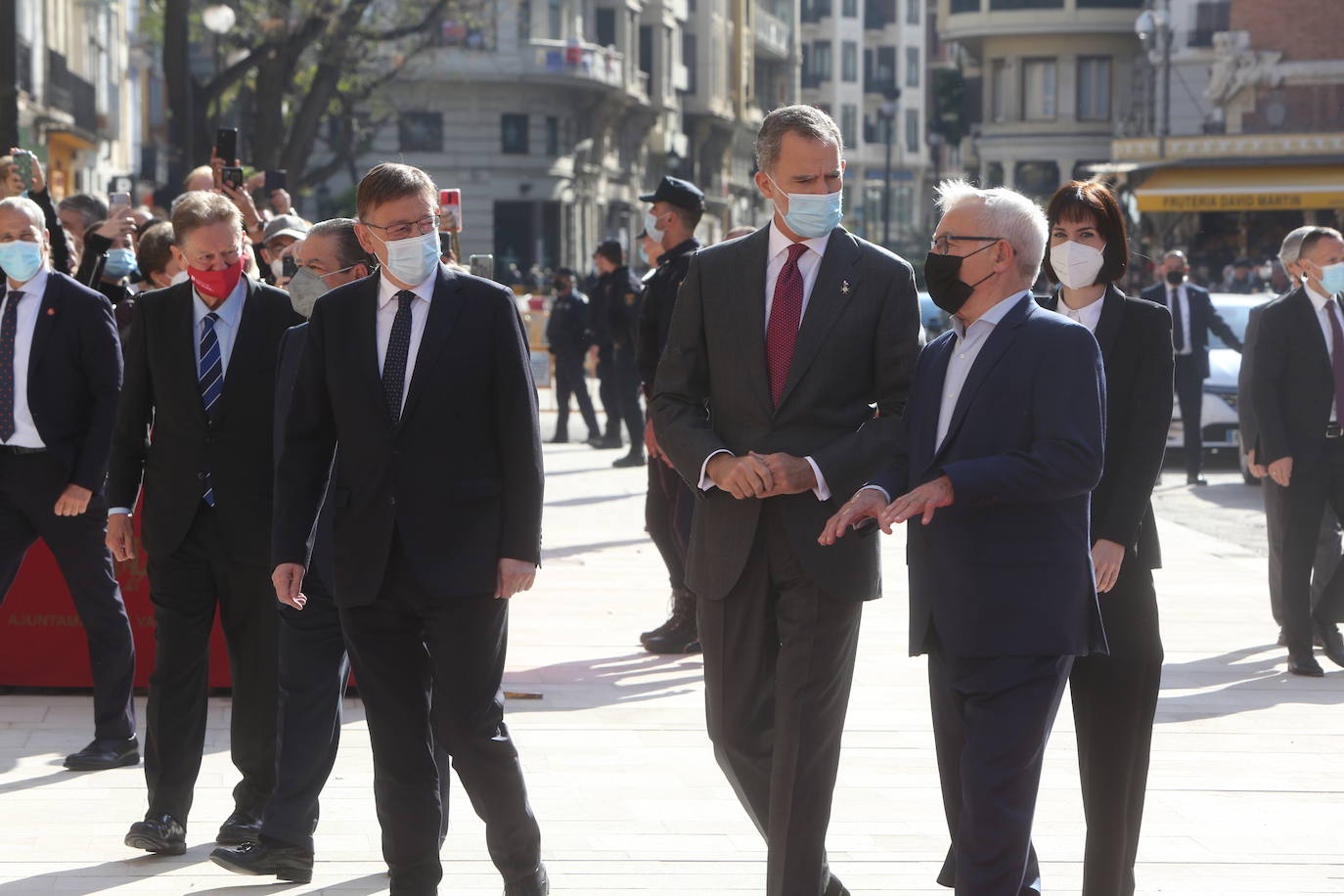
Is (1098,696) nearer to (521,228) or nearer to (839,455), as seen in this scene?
(839,455)

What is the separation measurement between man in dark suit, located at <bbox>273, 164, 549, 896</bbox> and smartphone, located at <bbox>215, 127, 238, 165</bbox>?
4.87 metres

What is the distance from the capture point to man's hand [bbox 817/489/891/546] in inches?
182

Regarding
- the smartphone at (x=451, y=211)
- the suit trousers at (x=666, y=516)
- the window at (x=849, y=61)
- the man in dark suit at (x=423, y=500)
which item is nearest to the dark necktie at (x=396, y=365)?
the man in dark suit at (x=423, y=500)

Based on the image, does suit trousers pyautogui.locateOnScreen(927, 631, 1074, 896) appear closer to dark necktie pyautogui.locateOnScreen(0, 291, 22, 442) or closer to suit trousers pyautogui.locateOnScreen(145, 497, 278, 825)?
suit trousers pyautogui.locateOnScreen(145, 497, 278, 825)

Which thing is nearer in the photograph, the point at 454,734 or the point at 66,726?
the point at 454,734

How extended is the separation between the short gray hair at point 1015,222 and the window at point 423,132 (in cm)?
5901

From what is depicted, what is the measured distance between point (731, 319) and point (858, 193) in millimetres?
113223

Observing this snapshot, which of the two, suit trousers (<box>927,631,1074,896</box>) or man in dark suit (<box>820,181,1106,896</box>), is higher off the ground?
man in dark suit (<box>820,181,1106,896</box>)

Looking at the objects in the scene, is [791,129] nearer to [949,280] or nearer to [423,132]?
[949,280]

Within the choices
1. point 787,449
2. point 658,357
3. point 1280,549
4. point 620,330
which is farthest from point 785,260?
point 620,330

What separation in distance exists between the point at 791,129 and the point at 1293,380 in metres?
4.86

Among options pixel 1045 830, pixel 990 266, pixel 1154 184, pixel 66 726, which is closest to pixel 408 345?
pixel 990 266

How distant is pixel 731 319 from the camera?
17.2 ft

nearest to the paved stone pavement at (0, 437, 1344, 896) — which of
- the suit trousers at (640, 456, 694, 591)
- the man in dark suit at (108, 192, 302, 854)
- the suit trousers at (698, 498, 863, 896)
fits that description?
the man in dark suit at (108, 192, 302, 854)
